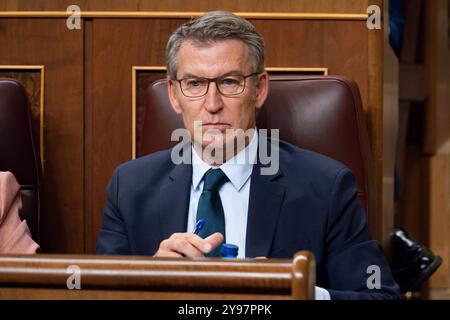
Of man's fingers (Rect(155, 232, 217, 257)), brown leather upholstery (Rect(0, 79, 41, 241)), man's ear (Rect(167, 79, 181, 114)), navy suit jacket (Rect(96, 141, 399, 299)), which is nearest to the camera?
man's fingers (Rect(155, 232, 217, 257))

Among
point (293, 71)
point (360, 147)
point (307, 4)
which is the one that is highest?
point (307, 4)

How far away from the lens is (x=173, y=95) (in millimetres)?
1555

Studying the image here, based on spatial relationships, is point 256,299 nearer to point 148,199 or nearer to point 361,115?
point 148,199

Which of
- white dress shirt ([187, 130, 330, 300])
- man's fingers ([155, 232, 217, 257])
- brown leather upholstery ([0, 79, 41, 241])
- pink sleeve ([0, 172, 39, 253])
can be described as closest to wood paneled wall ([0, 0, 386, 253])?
brown leather upholstery ([0, 79, 41, 241])

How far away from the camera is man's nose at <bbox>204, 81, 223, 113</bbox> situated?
4.77 feet

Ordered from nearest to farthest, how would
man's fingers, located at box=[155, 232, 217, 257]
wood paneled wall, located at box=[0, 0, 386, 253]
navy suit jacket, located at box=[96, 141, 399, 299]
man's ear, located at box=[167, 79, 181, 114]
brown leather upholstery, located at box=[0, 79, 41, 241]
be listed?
man's fingers, located at box=[155, 232, 217, 257] → navy suit jacket, located at box=[96, 141, 399, 299] → man's ear, located at box=[167, 79, 181, 114] → brown leather upholstery, located at box=[0, 79, 41, 241] → wood paneled wall, located at box=[0, 0, 386, 253]

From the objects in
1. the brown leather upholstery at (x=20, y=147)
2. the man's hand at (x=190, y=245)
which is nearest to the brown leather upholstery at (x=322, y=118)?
the brown leather upholstery at (x=20, y=147)

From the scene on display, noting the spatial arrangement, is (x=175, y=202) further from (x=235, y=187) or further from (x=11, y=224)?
(x=11, y=224)

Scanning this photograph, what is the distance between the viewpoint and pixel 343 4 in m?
1.82

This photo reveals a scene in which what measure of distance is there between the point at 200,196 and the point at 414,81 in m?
2.17

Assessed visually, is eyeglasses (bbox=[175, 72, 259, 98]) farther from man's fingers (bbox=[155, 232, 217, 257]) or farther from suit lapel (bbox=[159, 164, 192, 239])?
man's fingers (bbox=[155, 232, 217, 257])

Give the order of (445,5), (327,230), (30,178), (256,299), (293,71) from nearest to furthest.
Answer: (256,299) < (327,230) < (30,178) < (293,71) < (445,5)

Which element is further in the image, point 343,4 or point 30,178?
point 343,4
